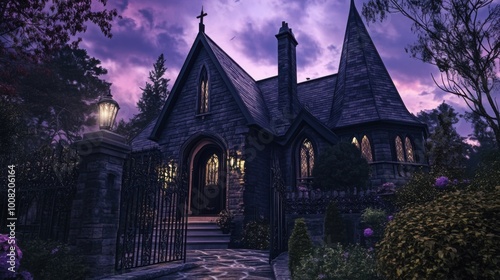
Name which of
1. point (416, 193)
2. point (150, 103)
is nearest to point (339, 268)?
point (416, 193)

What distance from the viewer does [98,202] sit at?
18.6 feet

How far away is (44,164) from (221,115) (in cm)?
898

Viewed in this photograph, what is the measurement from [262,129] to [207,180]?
13.4 ft

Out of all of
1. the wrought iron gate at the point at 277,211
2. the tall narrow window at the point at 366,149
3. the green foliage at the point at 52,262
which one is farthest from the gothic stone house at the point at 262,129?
the green foliage at the point at 52,262

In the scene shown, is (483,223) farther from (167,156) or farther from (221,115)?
(167,156)

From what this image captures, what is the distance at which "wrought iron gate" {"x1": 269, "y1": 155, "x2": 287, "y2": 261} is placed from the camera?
830cm

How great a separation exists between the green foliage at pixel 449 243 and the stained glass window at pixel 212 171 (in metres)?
12.2

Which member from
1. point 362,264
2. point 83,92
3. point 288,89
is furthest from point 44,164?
point 83,92

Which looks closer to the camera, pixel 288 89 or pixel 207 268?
pixel 207 268

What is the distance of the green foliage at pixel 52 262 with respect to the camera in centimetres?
506

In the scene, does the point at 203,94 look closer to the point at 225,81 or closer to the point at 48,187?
the point at 225,81

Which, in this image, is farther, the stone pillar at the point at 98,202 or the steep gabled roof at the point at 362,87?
the steep gabled roof at the point at 362,87

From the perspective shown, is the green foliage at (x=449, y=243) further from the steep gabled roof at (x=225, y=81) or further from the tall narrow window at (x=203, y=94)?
the tall narrow window at (x=203, y=94)

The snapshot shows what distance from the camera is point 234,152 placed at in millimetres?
13938
